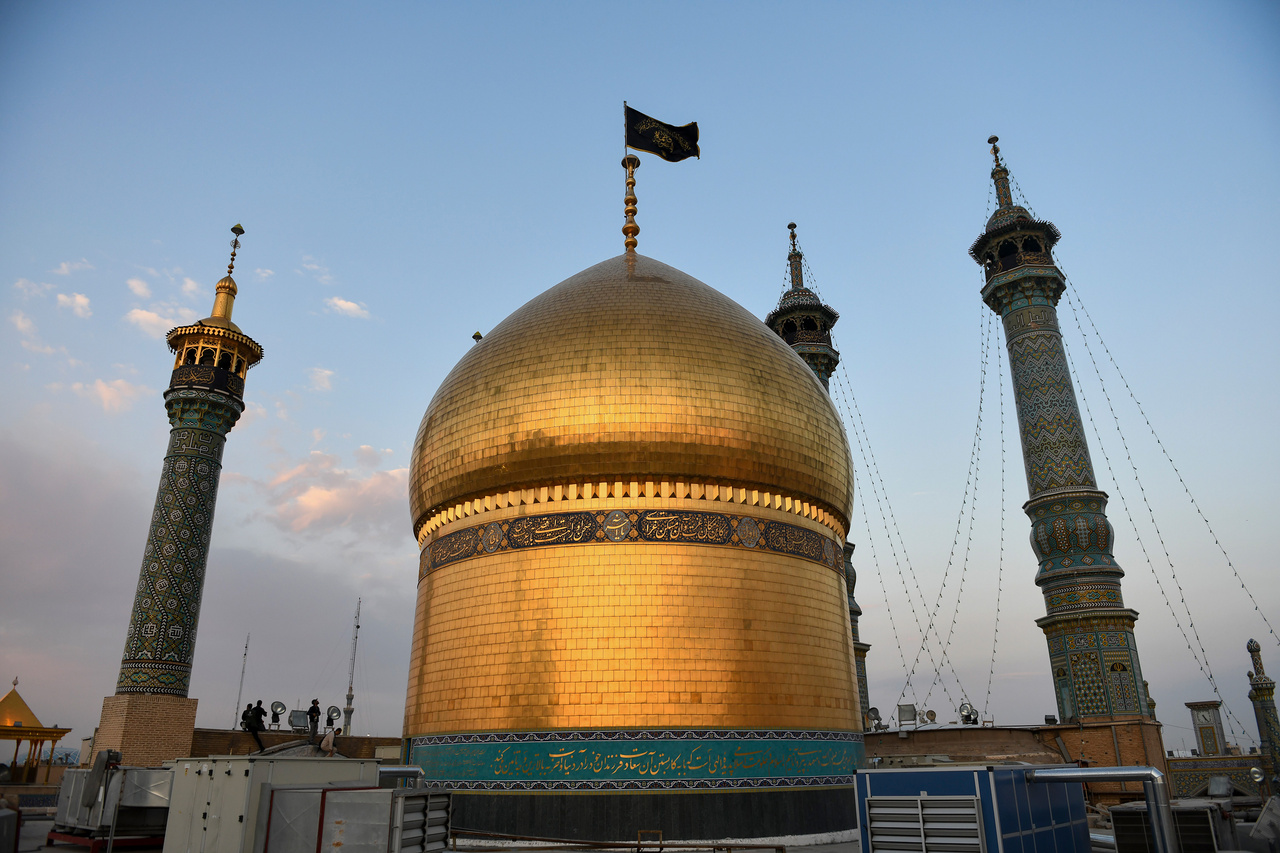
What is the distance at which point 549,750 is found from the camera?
940 centimetres

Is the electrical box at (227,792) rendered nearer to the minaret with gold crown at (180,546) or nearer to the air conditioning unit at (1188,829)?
the air conditioning unit at (1188,829)

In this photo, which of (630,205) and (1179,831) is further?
(630,205)

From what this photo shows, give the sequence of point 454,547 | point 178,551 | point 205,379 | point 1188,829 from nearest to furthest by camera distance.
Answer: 1. point 1188,829
2. point 454,547
3. point 178,551
4. point 205,379

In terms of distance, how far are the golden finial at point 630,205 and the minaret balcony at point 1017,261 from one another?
10819 mm

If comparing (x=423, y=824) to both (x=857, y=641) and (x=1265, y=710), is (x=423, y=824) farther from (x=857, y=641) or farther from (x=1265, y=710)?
(x=1265, y=710)

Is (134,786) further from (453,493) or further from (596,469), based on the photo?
(596,469)

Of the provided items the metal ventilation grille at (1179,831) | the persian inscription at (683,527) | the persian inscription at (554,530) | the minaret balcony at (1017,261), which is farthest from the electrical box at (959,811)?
the minaret balcony at (1017,261)

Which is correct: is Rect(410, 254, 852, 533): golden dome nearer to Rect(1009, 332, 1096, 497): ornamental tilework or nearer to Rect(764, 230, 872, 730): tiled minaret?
Rect(1009, 332, 1096, 497): ornamental tilework

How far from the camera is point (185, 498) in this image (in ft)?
55.5

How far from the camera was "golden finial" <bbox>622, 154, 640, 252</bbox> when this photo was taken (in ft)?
44.8

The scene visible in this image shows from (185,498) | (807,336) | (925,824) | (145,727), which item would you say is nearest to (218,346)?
(185,498)

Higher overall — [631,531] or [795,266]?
[795,266]

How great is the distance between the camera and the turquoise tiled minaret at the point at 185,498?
15.5m

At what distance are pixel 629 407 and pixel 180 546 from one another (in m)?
11.3
